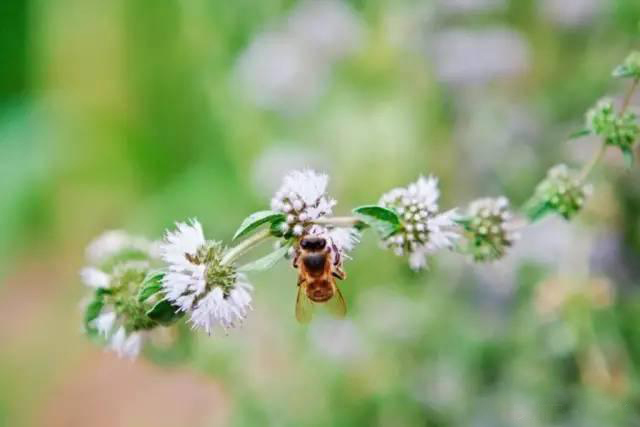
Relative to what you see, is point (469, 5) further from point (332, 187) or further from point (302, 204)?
point (302, 204)

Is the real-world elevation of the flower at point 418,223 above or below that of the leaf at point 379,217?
above

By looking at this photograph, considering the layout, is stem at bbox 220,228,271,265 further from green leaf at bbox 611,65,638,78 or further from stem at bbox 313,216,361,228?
green leaf at bbox 611,65,638,78

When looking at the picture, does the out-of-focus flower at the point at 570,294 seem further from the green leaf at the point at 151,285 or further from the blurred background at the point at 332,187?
the green leaf at the point at 151,285

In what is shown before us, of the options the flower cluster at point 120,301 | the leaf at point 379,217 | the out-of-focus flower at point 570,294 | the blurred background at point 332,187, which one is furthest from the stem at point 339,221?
the out-of-focus flower at point 570,294

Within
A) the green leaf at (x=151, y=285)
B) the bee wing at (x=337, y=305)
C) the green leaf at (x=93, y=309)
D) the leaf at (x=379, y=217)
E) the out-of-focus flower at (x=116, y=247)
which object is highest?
the out-of-focus flower at (x=116, y=247)

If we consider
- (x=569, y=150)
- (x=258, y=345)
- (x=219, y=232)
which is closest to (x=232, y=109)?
(x=219, y=232)

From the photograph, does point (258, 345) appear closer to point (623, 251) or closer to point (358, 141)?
point (358, 141)
